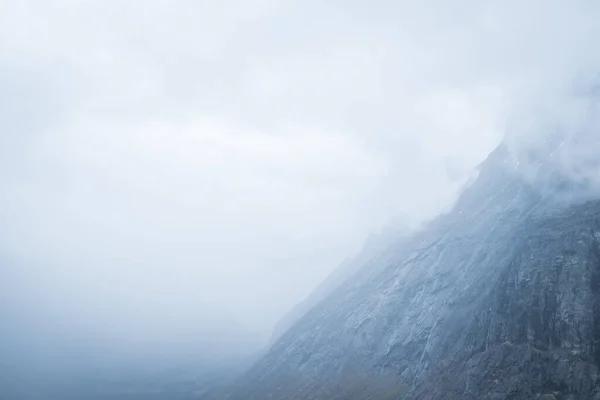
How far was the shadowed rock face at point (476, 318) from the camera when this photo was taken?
87.5 m

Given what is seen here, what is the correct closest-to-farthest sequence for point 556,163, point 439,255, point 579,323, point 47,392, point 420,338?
point 579,323
point 420,338
point 556,163
point 439,255
point 47,392

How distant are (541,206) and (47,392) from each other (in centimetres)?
21810

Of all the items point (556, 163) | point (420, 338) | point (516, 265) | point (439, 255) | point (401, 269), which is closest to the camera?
point (516, 265)

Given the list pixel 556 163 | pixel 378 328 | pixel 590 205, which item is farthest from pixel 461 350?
pixel 556 163

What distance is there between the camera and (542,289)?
3976 inches

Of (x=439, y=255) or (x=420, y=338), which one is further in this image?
(x=439, y=255)

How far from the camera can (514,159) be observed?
17762 centimetres

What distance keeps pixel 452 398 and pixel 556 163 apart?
92504 mm

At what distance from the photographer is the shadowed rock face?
8750cm

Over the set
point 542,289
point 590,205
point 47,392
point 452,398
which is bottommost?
point 452,398

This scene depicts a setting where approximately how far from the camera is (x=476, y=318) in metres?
111

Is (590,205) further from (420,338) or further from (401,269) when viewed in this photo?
(401,269)

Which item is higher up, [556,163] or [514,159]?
[514,159]

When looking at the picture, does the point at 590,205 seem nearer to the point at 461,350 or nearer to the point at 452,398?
the point at 461,350
